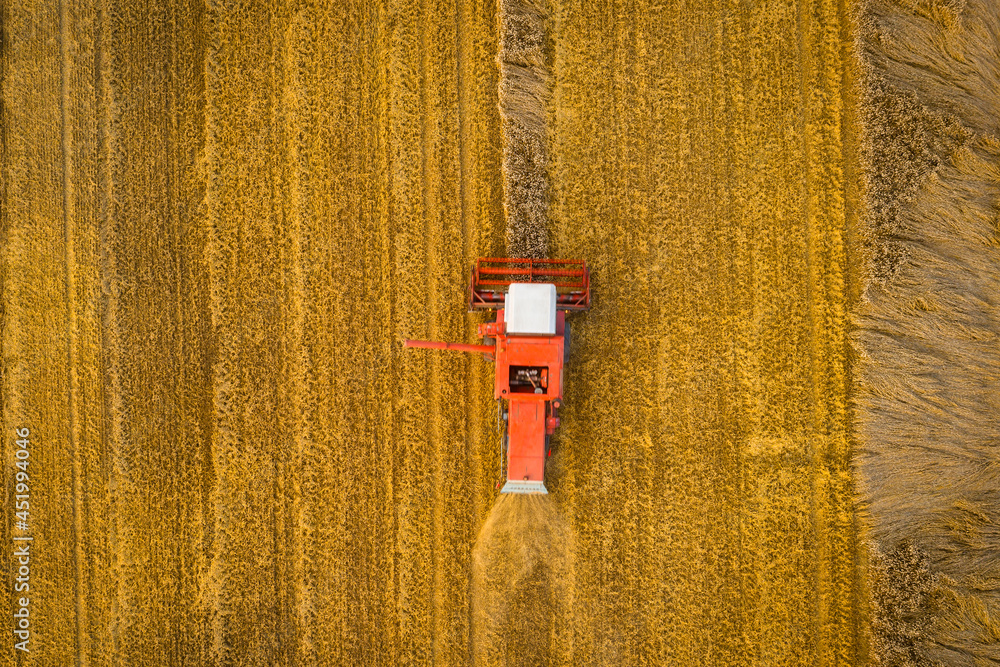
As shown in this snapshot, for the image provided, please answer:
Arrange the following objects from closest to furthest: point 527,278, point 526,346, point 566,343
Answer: point 526,346
point 566,343
point 527,278

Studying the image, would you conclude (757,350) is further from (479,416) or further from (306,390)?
(306,390)

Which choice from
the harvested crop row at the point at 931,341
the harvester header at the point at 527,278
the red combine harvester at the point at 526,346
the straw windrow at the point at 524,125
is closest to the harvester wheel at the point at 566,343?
the red combine harvester at the point at 526,346

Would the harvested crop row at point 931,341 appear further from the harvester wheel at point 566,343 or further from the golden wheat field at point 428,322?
the harvester wheel at point 566,343

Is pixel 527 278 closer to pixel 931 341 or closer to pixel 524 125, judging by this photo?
pixel 524 125

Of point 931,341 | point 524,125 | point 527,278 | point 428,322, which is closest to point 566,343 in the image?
point 527,278

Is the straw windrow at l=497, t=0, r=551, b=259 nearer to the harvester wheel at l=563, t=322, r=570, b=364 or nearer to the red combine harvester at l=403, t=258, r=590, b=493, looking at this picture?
the red combine harvester at l=403, t=258, r=590, b=493

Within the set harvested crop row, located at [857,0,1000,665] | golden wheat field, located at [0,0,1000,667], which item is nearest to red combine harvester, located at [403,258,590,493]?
golden wheat field, located at [0,0,1000,667]
